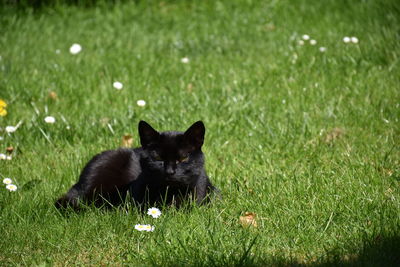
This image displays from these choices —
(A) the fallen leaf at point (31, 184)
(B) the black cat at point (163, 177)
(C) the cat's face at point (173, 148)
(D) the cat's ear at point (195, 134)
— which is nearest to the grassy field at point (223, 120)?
(A) the fallen leaf at point (31, 184)

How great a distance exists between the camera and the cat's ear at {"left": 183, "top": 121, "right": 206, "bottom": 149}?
325 centimetres

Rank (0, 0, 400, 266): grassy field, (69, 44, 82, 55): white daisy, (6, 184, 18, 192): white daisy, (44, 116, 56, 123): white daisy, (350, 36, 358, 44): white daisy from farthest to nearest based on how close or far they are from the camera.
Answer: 1. (69, 44, 82, 55): white daisy
2. (350, 36, 358, 44): white daisy
3. (44, 116, 56, 123): white daisy
4. (6, 184, 18, 192): white daisy
5. (0, 0, 400, 266): grassy field

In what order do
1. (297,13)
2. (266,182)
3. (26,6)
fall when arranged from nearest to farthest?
(266,182), (297,13), (26,6)

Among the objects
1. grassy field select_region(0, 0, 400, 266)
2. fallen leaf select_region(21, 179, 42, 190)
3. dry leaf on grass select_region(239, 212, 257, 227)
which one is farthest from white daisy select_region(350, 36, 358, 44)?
fallen leaf select_region(21, 179, 42, 190)

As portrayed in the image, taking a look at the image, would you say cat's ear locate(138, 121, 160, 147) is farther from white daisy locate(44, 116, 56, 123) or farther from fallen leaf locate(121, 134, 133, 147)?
white daisy locate(44, 116, 56, 123)

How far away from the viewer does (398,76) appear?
528 centimetres

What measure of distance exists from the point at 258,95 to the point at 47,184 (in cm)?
218

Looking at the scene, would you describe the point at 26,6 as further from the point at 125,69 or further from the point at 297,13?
the point at 297,13

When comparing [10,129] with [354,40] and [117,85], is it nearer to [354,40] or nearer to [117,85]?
[117,85]

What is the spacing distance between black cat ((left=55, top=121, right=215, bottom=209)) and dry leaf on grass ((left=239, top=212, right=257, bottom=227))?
281 millimetres

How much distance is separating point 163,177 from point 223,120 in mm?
1622

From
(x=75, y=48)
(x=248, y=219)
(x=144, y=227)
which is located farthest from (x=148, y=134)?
(x=75, y=48)

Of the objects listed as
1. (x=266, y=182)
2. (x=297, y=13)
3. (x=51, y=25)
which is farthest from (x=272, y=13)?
(x=266, y=182)

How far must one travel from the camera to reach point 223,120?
4.71 metres
